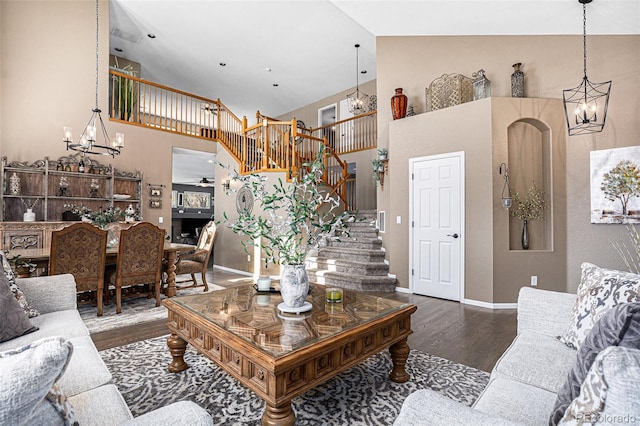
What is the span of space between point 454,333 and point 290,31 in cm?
647

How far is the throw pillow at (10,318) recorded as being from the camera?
1.62 m

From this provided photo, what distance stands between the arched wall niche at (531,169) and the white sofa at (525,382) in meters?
2.82

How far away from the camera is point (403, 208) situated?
521 centimetres

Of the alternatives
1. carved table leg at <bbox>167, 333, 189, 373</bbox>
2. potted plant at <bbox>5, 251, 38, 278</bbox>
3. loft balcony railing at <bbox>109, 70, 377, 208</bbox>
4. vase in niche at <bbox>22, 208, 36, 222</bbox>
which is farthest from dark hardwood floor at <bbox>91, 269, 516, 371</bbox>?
vase in niche at <bbox>22, 208, 36, 222</bbox>

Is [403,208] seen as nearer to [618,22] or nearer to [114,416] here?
[618,22]

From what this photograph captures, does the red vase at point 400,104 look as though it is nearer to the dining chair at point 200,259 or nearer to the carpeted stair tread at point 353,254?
the carpeted stair tread at point 353,254

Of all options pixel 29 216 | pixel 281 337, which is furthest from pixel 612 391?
pixel 29 216

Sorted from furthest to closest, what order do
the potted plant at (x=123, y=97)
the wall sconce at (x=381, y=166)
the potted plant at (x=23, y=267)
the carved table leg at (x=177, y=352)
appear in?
the potted plant at (x=123, y=97) < the wall sconce at (x=381, y=166) < the potted plant at (x=23, y=267) < the carved table leg at (x=177, y=352)

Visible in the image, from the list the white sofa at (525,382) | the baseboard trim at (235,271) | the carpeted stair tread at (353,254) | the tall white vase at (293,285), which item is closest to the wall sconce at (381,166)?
the carpeted stair tread at (353,254)

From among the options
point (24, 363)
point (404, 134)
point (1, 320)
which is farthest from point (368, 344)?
point (404, 134)

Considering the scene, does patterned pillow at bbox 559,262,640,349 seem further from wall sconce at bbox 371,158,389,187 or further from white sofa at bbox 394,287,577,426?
wall sconce at bbox 371,158,389,187

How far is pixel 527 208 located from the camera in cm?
434

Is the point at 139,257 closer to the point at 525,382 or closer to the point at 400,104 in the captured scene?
the point at 525,382

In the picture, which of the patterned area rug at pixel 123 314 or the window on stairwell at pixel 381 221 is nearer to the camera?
the patterned area rug at pixel 123 314
